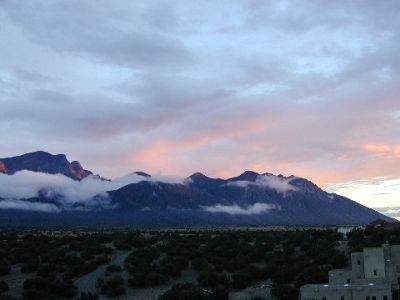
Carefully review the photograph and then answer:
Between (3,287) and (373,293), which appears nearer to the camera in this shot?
(373,293)

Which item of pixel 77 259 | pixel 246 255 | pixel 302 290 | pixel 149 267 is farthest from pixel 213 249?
pixel 302 290

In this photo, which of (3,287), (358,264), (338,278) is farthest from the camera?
(3,287)

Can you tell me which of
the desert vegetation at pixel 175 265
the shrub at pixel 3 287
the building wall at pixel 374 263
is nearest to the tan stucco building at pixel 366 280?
the building wall at pixel 374 263

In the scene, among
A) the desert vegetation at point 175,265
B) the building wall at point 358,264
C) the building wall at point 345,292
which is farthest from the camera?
the desert vegetation at point 175,265

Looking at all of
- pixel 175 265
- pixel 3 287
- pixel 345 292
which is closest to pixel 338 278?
pixel 345 292

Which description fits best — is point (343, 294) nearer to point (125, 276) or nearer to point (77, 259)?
point (125, 276)

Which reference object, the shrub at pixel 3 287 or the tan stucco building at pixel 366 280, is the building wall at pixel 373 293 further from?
the shrub at pixel 3 287

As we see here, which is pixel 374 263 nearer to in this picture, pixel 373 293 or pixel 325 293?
pixel 373 293

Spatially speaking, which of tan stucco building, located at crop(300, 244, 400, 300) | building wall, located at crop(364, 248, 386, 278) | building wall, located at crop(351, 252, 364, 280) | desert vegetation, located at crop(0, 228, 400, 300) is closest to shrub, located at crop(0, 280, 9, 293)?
desert vegetation, located at crop(0, 228, 400, 300)

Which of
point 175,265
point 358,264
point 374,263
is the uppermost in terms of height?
point 374,263

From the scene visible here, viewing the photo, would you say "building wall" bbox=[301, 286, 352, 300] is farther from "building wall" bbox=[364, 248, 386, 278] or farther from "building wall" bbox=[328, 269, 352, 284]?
"building wall" bbox=[364, 248, 386, 278]

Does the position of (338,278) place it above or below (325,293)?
above

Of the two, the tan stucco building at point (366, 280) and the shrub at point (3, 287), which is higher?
the tan stucco building at point (366, 280)

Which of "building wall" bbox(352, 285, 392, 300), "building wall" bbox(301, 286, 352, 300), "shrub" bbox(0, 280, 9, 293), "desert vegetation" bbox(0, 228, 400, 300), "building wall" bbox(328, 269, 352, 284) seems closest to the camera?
"building wall" bbox(352, 285, 392, 300)
